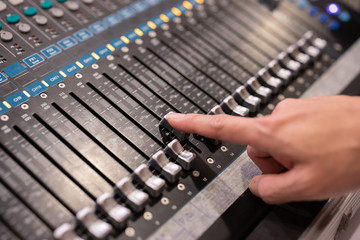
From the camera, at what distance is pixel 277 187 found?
3.38 feet

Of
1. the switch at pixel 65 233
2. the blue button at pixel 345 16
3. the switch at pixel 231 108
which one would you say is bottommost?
the switch at pixel 65 233

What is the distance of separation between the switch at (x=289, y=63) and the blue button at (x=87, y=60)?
744 mm

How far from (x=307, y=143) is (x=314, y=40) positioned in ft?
3.17

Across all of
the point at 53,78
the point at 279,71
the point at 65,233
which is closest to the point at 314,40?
the point at 279,71

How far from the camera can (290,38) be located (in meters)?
1.77

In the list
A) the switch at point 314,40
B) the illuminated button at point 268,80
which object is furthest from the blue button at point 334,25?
the illuminated button at point 268,80

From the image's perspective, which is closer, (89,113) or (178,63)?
(89,113)

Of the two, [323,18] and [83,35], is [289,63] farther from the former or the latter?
[83,35]

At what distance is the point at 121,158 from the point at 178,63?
49cm

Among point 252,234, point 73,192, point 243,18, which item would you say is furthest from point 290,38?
point 73,192

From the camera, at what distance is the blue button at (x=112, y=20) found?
58.5 inches

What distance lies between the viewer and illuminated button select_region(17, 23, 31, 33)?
51.6 inches

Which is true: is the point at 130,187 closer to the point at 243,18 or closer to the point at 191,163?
the point at 191,163

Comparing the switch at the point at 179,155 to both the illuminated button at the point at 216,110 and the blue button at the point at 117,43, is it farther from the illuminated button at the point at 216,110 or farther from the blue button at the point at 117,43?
the blue button at the point at 117,43
